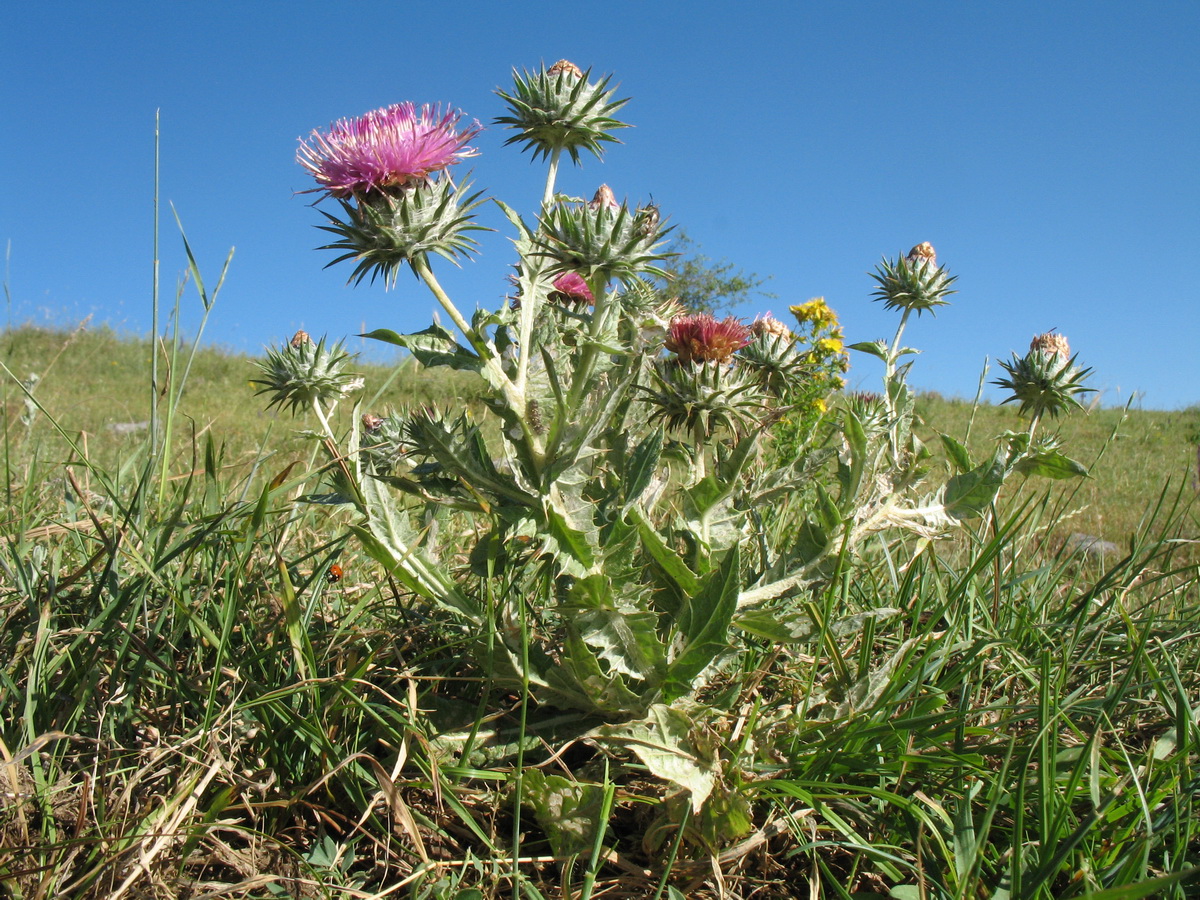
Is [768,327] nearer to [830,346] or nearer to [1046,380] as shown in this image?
[1046,380]

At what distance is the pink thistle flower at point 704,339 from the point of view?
7.77ft

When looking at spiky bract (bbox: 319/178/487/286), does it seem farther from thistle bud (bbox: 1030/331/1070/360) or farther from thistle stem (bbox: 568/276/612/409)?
thistle bud (bbox: 1030/331/1070/360)

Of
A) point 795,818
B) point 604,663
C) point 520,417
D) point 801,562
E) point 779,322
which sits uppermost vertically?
point 779,322

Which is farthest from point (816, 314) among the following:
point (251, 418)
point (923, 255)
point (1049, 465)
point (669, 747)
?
point (251, 418)

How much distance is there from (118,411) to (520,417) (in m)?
9.14

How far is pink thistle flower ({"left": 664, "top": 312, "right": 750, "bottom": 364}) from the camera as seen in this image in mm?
2369

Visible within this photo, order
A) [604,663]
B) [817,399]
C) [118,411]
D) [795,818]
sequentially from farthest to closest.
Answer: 1. [118,411]
2. [817,399]
3. [604,663]
4. [795,818]

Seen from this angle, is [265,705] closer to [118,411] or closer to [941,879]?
[941,879]

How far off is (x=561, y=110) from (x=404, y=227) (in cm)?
73

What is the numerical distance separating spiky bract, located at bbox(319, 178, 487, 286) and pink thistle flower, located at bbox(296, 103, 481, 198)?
0.06 metres

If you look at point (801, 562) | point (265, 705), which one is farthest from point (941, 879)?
point (265, 705)

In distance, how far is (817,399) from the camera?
4.75 metres

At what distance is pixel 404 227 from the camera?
81.1 inches

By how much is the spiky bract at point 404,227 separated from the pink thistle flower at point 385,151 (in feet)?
0.18
